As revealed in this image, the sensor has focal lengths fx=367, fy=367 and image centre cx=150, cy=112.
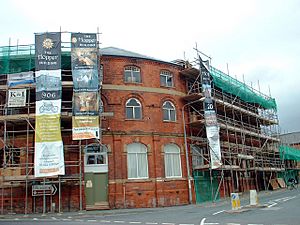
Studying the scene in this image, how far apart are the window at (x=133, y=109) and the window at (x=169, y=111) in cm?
228

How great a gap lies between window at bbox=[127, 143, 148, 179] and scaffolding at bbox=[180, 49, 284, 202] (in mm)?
4546

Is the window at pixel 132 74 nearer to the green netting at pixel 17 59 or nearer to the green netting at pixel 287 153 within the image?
the green netting at pixel 17 59

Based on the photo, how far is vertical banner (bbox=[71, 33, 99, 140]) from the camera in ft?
77.8

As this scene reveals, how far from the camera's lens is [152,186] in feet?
85.9

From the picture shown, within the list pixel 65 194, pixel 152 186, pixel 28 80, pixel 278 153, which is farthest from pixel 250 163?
pixel 28 80

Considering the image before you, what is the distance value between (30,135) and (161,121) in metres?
9.61

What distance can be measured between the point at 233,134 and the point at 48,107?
745 inches

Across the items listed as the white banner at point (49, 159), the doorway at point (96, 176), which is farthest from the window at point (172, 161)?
the white banner at point (49, 159)

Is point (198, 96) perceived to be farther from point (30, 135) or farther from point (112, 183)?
point (30, 135)

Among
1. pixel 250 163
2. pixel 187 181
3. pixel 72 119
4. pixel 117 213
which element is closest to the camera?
pixel 117 213

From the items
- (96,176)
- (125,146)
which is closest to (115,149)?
(125,146)

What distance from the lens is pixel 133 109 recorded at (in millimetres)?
27328

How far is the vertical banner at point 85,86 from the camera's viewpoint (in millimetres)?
23719

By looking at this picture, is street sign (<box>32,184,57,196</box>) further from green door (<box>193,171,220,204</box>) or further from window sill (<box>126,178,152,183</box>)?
green door (<box>193,171,220,204</box>)
